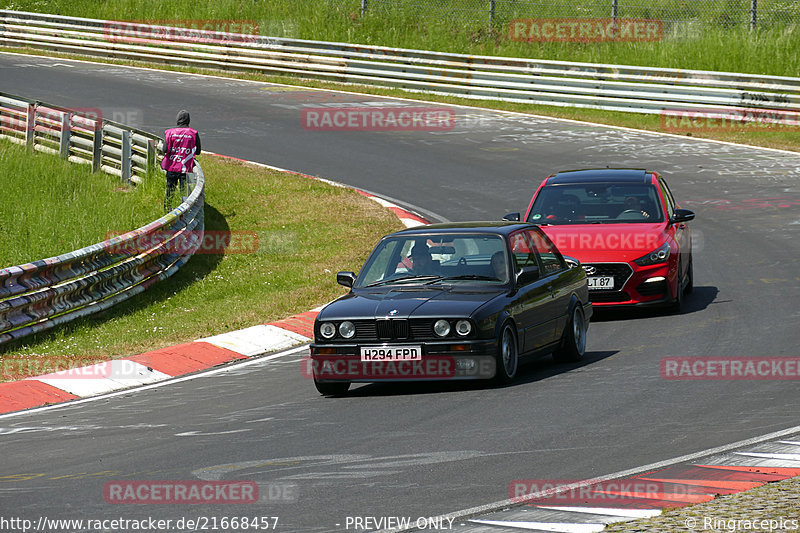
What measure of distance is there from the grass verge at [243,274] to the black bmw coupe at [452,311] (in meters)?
2.82

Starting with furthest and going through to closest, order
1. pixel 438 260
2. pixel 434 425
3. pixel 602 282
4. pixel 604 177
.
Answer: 1. pixel 604 177
2. pixel 602 282
3. pixel 438 260
4. pixel 434 425

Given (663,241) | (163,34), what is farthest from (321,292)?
(163,34)

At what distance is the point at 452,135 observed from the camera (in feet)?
92.7

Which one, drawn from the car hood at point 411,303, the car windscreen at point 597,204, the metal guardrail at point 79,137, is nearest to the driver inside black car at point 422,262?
the car hood at point 411,303

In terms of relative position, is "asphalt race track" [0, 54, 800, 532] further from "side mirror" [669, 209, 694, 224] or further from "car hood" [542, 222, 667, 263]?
"side mirror" [669, 209, 694, 224]

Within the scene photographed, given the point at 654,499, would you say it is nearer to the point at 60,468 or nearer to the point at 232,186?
the point at 60,468

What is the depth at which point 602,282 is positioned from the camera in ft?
45.2

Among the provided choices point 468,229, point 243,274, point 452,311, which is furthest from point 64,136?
point 452,311

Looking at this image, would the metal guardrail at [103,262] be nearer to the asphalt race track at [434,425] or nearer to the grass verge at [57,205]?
the grass verge at [57,205]

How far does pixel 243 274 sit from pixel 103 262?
2.78 m

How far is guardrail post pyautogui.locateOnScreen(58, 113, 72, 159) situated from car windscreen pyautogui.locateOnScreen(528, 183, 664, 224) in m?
12.3

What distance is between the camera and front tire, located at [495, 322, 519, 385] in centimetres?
1019

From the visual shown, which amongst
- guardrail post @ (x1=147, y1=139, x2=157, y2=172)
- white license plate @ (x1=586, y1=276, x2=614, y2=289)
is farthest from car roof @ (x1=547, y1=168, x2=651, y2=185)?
guardrail post @ (x1=147, y1=139, x2=157, y2=172)

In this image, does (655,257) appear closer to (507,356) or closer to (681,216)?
(681,216)
